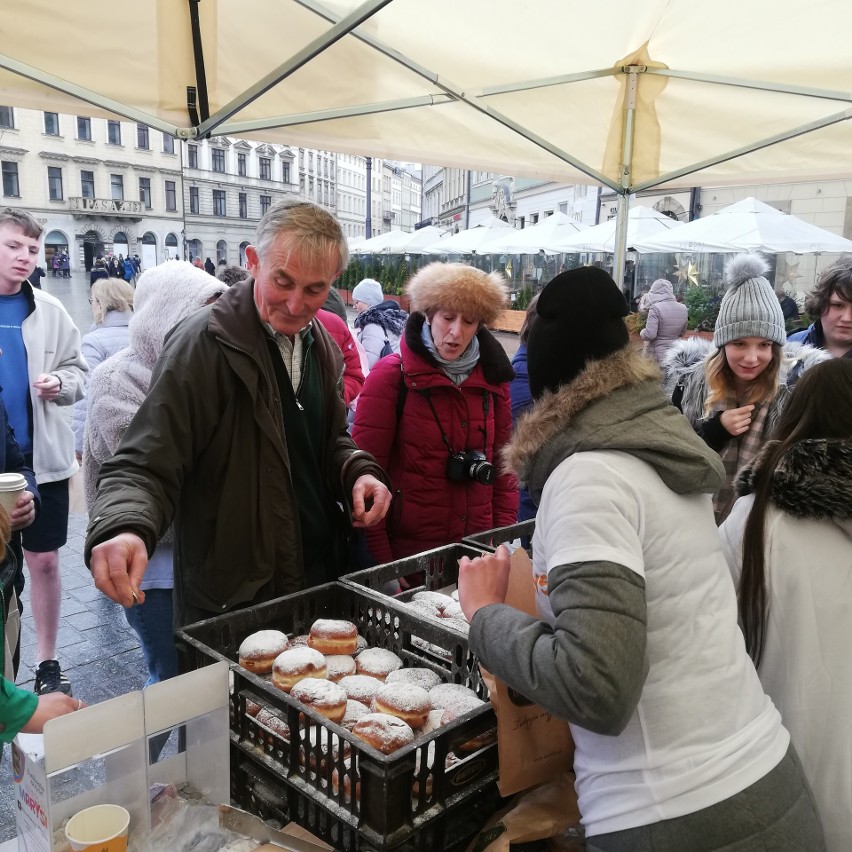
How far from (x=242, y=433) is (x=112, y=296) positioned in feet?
10.8

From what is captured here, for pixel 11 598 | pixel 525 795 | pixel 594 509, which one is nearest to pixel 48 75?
pixel 11 598

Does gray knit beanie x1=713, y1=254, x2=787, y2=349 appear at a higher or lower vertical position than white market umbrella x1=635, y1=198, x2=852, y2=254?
lower

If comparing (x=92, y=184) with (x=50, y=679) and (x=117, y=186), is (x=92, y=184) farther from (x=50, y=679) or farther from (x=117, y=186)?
(x=50, y=679)

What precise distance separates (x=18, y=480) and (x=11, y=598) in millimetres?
681

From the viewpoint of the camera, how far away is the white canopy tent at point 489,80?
2801mm

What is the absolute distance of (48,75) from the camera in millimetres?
2717

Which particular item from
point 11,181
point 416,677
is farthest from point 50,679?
point 11,181

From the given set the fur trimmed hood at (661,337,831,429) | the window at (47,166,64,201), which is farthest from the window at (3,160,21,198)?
the fur trimmed hood at (661,337,831,429)

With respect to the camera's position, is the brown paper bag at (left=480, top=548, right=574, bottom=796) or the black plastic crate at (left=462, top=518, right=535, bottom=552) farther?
the black plastic crate at (left=462, top=518, right=535, bottom=552)

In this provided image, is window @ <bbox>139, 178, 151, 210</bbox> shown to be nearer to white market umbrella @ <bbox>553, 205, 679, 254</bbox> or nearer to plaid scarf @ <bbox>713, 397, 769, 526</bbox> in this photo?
white market umbrella @ <bbox>553, 205, 679, 254</bbox>

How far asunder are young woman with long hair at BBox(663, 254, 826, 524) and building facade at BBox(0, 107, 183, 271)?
173 feet

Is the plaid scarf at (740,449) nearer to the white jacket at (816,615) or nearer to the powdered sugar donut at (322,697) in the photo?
the white jacket at (816,615)

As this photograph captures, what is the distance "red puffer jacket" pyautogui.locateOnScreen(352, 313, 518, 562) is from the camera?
303 centimetres

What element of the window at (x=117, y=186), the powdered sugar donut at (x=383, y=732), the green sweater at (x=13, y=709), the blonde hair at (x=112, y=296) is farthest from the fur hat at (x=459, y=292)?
the window at (x=117, y=186)
